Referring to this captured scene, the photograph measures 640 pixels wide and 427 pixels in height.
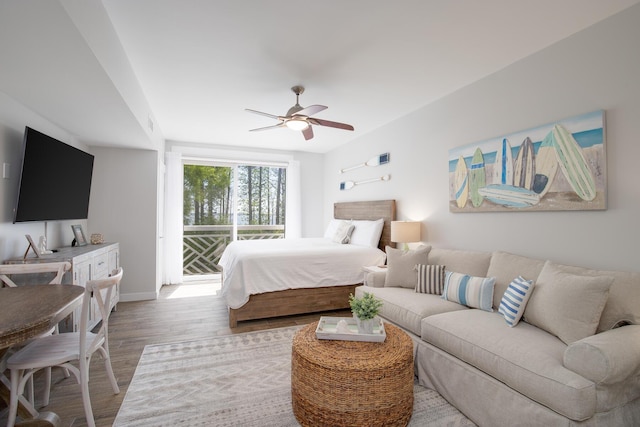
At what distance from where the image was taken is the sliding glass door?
235 inches

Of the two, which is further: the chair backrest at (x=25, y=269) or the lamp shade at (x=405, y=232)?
the lamp shade at (x=405, y=232)

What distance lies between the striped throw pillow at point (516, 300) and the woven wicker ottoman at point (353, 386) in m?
0.77

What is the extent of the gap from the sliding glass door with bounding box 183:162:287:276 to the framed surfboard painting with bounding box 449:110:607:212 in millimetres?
4030

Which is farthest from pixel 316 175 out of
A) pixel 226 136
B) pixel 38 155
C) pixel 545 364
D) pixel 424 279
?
pixel 545 364

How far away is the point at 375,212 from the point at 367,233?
16.3 inches

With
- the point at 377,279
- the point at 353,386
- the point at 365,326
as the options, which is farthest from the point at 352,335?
the point at 377,279

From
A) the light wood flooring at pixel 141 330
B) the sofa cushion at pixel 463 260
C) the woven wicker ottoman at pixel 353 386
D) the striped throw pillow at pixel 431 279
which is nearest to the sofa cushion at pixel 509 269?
the sofa cushion at pixel 463 260

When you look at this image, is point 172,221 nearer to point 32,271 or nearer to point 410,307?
point 32,271

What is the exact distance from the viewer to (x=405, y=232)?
364cm

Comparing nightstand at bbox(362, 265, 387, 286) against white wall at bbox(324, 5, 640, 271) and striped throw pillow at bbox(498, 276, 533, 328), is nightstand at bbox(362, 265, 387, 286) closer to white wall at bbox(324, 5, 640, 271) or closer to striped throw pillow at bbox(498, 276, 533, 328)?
white wall at bbox(324, 5, 640, 271)

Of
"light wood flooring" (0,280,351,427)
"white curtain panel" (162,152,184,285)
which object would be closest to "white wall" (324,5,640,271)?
"light wood flooring" (0,280,351,427)

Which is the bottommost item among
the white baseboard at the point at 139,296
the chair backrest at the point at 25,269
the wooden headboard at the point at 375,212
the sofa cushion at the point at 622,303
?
the white baseboard at the point at 139,296

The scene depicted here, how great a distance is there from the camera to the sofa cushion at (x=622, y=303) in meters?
1.77

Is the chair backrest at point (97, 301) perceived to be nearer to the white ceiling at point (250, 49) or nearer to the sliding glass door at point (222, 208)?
the white ceiling at point (250, 49)
